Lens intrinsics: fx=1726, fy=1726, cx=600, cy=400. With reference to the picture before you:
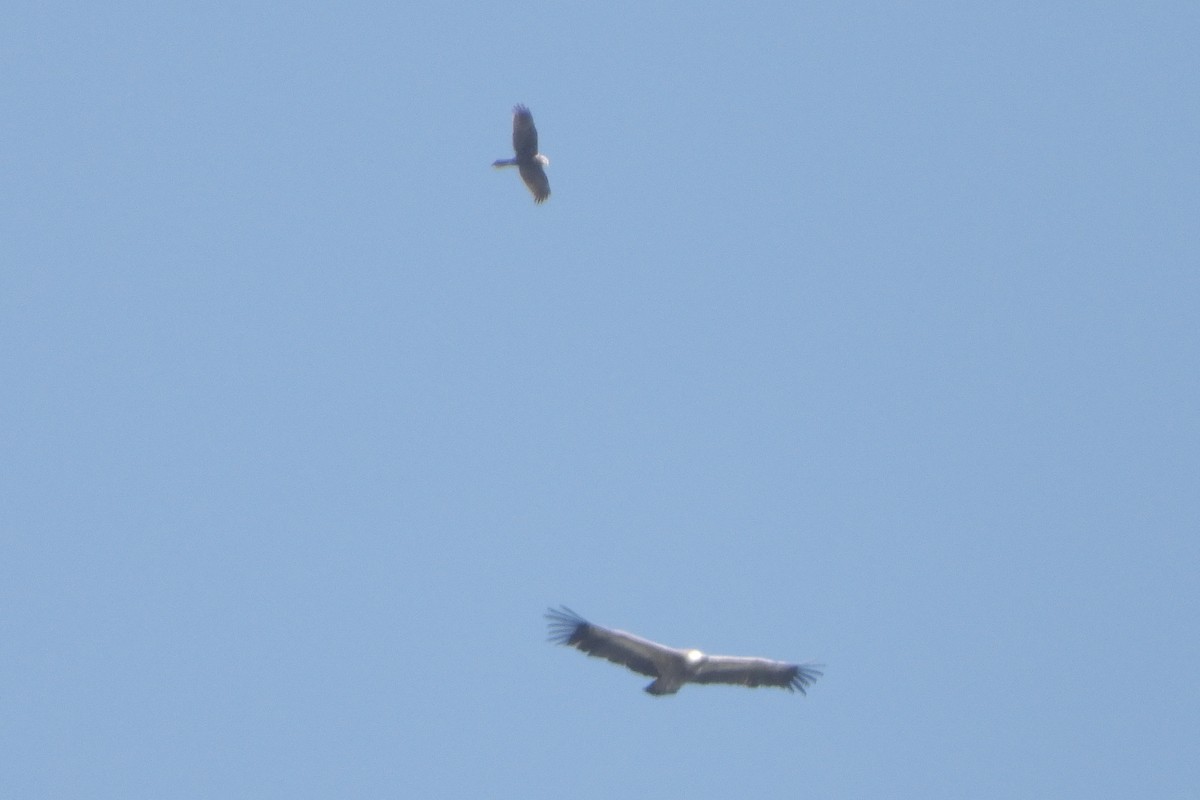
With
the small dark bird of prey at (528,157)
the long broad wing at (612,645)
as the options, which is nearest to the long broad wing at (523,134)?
the small dark bird of prey at (528,157)

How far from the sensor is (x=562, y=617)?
78.4 feet

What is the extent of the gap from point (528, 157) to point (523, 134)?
522 mm

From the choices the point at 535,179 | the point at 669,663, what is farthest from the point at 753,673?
the point at 535,179

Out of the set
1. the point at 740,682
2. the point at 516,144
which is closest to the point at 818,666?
the point at 740,682

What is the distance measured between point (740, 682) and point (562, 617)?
10.4 ft

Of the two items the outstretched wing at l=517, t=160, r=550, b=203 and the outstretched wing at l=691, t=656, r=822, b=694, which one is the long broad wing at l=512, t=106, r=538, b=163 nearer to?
the outstretched wing at l=517, t=160, r=550, b=203

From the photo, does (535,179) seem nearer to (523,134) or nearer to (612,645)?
(523,134)

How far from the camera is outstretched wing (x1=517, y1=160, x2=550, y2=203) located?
31188 millimetres

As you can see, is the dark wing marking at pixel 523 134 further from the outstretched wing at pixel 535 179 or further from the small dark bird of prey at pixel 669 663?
the small dark bird of prey at pixel 669 663

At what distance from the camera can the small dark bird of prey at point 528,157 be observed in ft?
100

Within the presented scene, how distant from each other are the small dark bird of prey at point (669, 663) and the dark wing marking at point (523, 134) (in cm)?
1021

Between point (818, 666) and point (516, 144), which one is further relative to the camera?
point (516, 144)

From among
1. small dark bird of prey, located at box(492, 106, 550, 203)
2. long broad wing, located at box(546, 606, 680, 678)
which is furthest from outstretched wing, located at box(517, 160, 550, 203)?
long broad wing, located at box(546, 606, 680, 678)

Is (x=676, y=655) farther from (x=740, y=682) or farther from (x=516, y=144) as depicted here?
(x=516, y=144)
